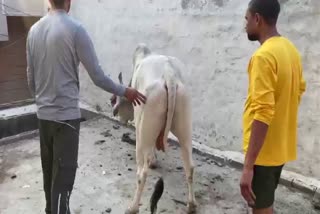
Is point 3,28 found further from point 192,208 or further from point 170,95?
point 192,208

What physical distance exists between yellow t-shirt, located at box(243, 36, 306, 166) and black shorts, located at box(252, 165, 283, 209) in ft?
0.13

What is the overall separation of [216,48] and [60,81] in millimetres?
2296

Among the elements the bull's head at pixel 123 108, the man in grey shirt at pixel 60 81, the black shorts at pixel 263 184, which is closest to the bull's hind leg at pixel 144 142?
the man in grey shirt at pixel 60 81

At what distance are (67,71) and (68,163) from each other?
571 millimetres

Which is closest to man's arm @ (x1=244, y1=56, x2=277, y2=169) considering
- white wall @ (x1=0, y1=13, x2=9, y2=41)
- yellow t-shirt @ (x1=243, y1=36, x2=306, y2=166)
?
yellow t-shirt @ (x1=243, y1=36, x2=306, y2=166)

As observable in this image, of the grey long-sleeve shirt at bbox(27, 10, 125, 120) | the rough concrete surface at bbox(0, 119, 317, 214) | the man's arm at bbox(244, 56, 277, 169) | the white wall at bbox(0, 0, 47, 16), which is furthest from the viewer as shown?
the white wall at bbox(0, 0, 47, 16)

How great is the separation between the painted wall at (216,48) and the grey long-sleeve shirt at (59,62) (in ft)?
3.82

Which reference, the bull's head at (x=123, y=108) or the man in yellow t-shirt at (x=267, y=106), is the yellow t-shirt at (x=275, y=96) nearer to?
the man in yellow t-shirt at (x=267, y=106)

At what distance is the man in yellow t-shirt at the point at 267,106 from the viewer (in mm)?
1722

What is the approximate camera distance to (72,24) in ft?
7.13

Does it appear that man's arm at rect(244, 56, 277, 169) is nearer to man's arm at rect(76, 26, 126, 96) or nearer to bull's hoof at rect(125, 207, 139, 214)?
man's arm at rect(76, 26, 126, 96)

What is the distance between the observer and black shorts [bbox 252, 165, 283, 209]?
1.90 meters

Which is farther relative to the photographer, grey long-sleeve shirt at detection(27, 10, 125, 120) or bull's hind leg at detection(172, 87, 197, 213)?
bull's hind leg at detection(172, 87, 197, 213)

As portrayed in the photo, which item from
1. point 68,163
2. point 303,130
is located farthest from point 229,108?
point 68,163
